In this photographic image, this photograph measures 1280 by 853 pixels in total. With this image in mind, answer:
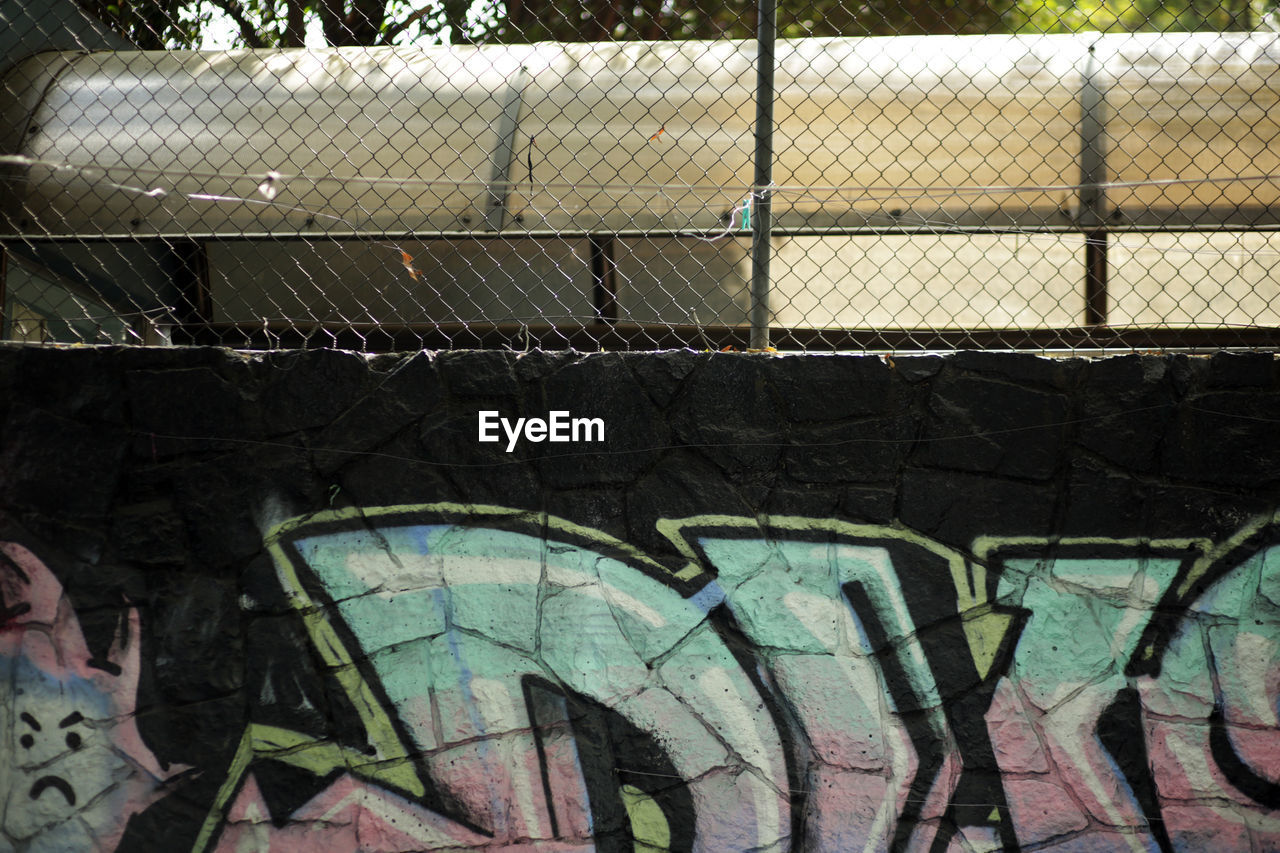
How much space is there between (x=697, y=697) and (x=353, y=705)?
1052mm

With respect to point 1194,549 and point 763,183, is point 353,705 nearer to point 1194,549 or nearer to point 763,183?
point 763,183

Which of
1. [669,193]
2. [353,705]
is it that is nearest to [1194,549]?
[669,193]

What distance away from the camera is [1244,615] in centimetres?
291

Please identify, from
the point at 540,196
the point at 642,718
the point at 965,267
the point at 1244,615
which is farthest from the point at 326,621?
the point at 1244,615

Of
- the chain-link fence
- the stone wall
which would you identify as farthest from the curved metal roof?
the stone wall

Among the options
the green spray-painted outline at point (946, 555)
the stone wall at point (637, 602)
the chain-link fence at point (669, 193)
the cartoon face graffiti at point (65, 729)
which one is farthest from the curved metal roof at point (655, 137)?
→ the cartoon face graffiti at point (65, 729)

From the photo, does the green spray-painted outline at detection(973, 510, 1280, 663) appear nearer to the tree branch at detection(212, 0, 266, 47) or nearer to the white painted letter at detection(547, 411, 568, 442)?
the white painted letter at detection(547, 411, 568, 442)

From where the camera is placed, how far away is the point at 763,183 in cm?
A: 301

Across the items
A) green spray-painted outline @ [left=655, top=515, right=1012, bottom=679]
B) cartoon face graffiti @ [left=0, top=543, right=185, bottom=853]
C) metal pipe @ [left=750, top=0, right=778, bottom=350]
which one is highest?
metal pipe @ [left=750, top=0, right=778, bottom=350]

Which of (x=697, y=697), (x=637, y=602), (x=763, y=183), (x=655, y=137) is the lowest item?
(x=697, y=697)

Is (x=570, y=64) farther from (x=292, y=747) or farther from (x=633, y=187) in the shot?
(x=292, y=747)

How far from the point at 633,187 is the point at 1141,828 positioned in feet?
8.56

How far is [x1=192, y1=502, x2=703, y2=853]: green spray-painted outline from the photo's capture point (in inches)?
118

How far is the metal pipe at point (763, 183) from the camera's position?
2.98 m
